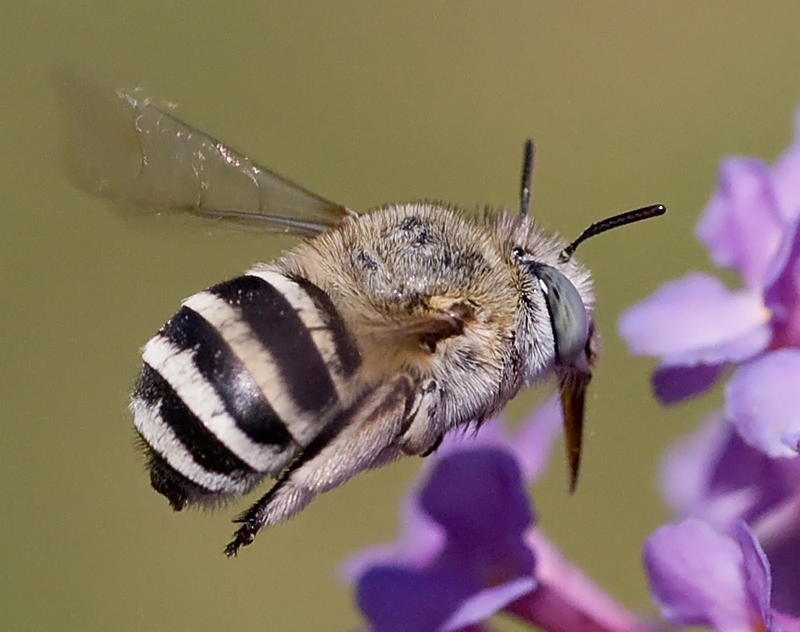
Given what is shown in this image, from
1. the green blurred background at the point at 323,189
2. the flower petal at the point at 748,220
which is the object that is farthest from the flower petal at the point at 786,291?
the green blurred background at the point at 323,189

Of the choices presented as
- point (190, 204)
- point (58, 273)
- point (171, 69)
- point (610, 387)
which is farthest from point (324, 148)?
point (190, 204)

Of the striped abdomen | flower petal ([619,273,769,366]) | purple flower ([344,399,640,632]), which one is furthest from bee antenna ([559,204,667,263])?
the striped abdomen

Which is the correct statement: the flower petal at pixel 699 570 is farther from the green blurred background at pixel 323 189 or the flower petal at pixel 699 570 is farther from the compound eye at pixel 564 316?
the green blurred background at pixel 323 189

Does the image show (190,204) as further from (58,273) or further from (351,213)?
(58,273)

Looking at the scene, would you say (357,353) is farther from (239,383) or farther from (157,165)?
(157,165)

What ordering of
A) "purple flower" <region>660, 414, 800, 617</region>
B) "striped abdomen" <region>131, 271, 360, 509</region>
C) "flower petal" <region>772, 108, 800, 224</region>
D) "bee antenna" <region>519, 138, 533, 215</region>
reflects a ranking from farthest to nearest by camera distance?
"bee antenna" <region>519, 138, 533, 215</region>
"flower petal" <region>772, 108, 800, 224</region>
"purple flower" <region>660, 414, 800, 617</region>
"striped abdomen" <region>131, 271, 360, 509</region>

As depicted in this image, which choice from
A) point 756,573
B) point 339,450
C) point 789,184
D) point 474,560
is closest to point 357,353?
point 339,450

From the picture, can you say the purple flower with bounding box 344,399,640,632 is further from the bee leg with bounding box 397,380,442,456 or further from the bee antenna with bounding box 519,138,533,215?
the bee antenna with bounding box 519,138,533,215
